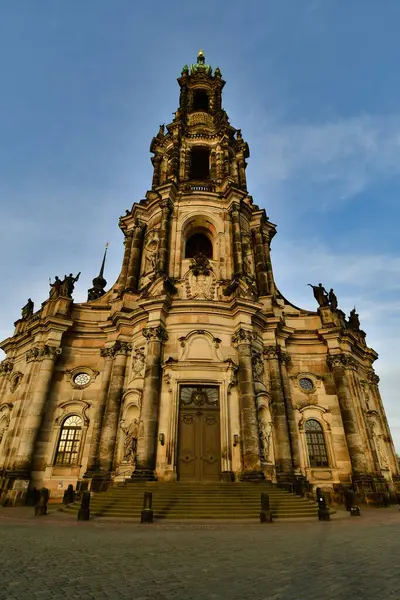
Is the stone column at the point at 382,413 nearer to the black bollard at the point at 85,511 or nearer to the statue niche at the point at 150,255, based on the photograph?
the statue niche at the point at 150,255

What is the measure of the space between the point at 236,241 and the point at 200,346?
28.1 feet

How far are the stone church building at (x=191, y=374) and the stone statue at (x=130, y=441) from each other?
62 mm

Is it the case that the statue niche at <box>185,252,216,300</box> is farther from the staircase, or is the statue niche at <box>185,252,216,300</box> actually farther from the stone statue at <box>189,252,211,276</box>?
the staircase

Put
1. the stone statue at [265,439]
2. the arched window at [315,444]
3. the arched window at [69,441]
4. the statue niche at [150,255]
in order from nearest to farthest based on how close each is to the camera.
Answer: the stone statue at [265,439] < the arched window at [69,441] < the arched window at [315,444] < the statue niche at [150,255]

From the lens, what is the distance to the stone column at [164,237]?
73.5 ft

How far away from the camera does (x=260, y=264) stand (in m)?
25.5

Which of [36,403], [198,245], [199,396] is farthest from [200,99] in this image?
[36,403]

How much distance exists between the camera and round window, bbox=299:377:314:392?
22.3 meters

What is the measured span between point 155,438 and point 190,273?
10.4m

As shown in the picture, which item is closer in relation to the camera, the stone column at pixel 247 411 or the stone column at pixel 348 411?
the stone column at pixel 247 411

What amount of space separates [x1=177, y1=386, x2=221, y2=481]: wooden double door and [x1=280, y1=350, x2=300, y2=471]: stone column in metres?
4.78

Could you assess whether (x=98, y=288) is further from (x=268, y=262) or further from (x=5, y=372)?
(x=268, y=262)

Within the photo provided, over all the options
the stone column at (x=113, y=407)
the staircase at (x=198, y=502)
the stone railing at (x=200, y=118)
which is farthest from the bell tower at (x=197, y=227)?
the staircase at (x=198, y=502)

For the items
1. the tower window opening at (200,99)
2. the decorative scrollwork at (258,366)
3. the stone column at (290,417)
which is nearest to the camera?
the stone column at (290,417)
